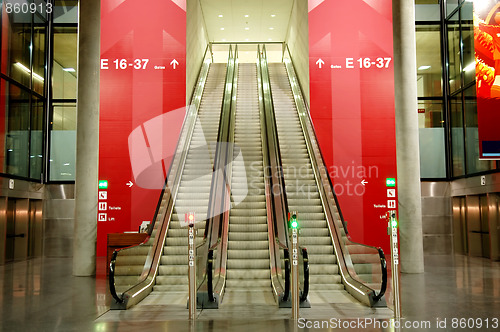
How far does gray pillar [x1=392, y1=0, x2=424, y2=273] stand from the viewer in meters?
11.3

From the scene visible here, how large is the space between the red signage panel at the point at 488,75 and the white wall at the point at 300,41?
7322mm

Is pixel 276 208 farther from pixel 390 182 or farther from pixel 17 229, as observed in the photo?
pixel 17 229

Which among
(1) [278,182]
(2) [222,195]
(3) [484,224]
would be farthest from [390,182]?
(2) [222,195]

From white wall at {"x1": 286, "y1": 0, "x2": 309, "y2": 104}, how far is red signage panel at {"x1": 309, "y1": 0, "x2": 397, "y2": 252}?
0.73 metres

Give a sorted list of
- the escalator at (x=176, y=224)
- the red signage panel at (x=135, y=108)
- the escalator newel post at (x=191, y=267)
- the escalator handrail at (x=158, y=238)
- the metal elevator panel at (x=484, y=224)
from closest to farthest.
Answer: the escalator newel post at (x=191, y=267) < the escalator handrail at (x=158, y=238) < the escalator at (x=176, y=224) < the red signage panel at (x=135, y=108) < the metal elevator panel at (x=484, y=224)

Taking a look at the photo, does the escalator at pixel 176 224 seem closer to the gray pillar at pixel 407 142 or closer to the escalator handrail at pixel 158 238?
the escalator handrail at pixel 158 238

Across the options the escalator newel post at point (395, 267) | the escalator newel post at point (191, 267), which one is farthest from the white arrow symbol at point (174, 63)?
the escalator newel post at point (395, 267)

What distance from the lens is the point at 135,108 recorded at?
49.3ft

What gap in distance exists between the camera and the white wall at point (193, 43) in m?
16.7

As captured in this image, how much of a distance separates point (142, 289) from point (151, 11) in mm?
10013

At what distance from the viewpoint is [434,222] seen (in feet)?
54.1

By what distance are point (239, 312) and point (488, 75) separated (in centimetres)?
583

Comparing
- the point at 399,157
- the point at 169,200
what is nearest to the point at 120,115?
the point at 169,200

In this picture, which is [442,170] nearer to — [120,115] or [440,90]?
[440,90]
